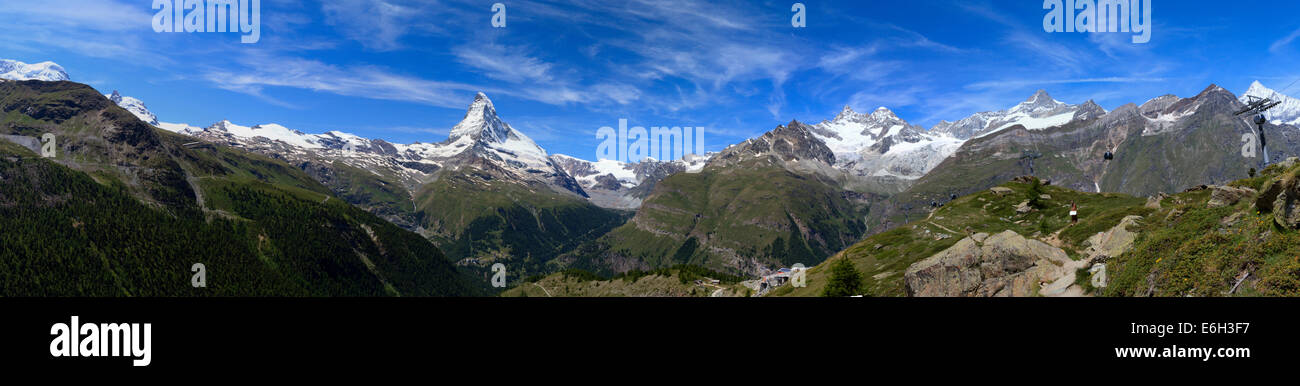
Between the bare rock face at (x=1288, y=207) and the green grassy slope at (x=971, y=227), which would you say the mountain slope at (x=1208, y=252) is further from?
the green grassy slope at (x=971, y=227)

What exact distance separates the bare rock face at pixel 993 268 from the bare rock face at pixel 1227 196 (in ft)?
32.2

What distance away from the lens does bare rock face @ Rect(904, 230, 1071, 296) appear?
133ft

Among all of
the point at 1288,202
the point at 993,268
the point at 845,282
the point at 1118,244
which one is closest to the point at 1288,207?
the point at 1288,202

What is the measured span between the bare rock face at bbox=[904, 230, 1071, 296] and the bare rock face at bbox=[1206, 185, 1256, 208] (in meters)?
9.83

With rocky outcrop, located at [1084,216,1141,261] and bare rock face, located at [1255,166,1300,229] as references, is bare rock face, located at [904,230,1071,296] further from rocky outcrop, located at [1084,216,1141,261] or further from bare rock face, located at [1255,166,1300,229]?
bare rock face, located at [1255,166,1300,229]

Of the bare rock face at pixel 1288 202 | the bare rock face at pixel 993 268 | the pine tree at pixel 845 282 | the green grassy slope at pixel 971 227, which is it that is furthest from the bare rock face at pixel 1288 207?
the pine tree at pixel 845 282

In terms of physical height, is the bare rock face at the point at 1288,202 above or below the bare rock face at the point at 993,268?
above

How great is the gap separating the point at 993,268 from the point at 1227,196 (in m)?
15.6

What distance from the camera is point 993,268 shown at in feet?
146

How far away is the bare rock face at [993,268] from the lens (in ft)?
133

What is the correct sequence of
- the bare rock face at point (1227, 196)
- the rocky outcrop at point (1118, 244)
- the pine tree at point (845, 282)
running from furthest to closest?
the pine tree at point (845, 282)
the bare rock face at point (1227, 196)
the rocky outcrop at point (1118, 244)
